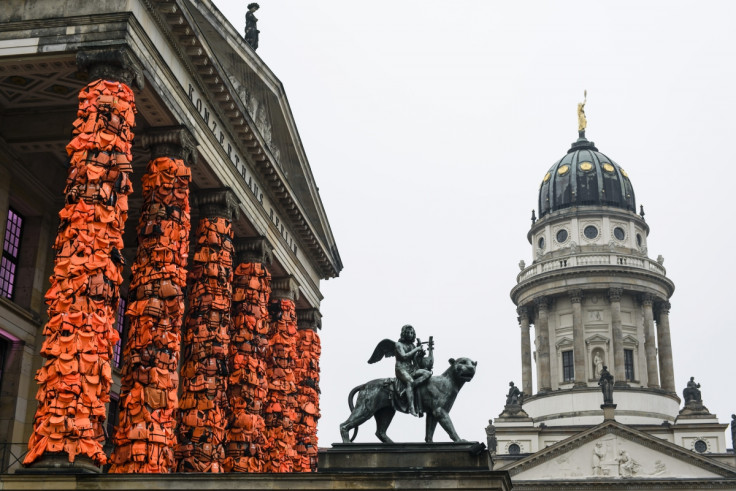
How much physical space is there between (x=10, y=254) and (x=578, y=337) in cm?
7244

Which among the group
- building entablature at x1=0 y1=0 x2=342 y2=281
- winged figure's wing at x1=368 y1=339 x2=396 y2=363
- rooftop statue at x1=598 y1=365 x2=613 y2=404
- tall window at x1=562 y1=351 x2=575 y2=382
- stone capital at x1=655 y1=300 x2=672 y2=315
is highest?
stone capital at x1=655 y1=300 x2=672 y2=315

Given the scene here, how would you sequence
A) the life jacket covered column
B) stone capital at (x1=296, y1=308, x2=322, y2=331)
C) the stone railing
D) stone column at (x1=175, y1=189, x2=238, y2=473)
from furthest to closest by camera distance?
the stone railing, stone capital at (x1=296, y1=308, x2=322, y2=331), the life jacket covered column, stone column at (x1=175, y1=189, x2=238, y2=473)

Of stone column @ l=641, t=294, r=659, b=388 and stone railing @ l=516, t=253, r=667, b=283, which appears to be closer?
stone column @ l=641, t=294, r=659, b=388

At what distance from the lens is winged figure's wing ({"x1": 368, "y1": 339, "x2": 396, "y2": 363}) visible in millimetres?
28105

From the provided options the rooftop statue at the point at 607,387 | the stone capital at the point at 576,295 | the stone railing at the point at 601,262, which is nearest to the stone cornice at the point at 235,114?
the rooftop statue at the point at 607,387

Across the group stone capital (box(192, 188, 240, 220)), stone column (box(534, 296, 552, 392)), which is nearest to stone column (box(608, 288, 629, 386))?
stone column (box(534, 296, 552, 392))

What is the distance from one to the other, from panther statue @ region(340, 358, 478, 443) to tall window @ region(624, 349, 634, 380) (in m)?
75.4

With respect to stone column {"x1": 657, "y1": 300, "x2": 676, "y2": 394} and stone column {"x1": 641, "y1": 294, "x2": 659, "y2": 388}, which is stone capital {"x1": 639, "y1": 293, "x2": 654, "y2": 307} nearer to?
stone column {"x1": 641, "y1": 294, "x2": 659, "y2": 388}

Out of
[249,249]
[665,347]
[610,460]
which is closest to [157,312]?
[249,249]

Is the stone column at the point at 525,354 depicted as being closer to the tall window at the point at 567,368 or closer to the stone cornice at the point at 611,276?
the tall window at the point at 567,368

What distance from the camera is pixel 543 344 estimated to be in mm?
101188

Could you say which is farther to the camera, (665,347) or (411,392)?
(665,347)

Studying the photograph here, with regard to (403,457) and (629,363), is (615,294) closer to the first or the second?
(629,363)

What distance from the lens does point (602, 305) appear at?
100 m
